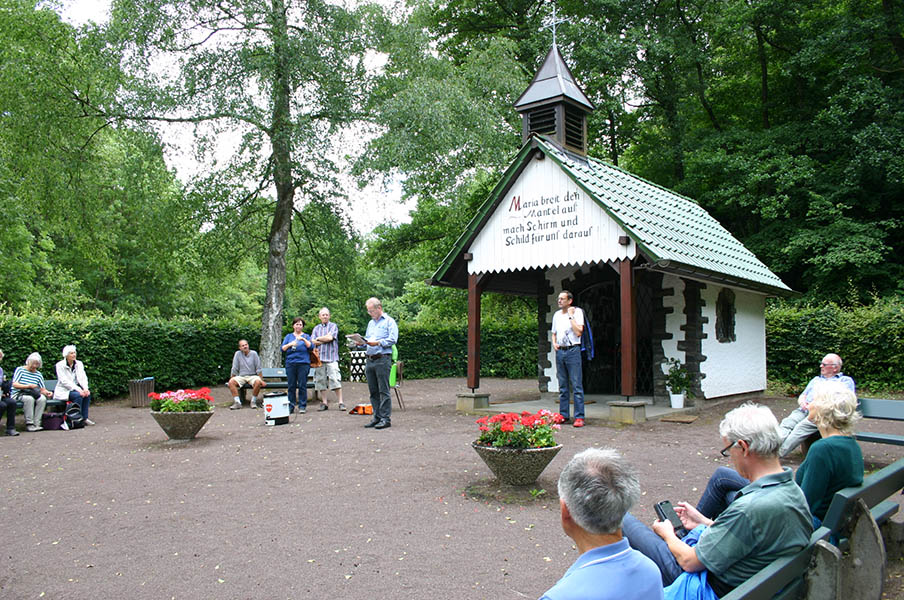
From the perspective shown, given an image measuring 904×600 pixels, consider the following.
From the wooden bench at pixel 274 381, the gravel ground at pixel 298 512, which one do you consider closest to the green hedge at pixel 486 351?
the wooden bench at pixel 274 381

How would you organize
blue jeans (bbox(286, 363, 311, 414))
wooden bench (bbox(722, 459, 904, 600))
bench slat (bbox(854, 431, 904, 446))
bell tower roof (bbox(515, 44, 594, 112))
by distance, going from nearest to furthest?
1. wooden bench (bbox(722, 459, 904, 600))
2. bench slat (bbox(854, 431, 904, 446))
3. blue jeans (bbox(286, 363, 311, 414))
4. bell tower roof (bbox(515, 44, 594, 112))

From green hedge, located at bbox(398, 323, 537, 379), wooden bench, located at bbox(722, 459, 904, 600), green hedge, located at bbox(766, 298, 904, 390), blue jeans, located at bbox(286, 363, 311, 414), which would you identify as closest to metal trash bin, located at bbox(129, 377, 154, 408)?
blue jeans, located at bbox(286, 363, 311, 414)

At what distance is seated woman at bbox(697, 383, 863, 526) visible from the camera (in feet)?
11.4

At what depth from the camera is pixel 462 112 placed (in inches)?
664

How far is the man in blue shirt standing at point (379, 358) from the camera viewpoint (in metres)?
9.64

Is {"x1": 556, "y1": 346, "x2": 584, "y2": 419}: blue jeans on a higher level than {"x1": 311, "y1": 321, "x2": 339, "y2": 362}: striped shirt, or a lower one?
lower

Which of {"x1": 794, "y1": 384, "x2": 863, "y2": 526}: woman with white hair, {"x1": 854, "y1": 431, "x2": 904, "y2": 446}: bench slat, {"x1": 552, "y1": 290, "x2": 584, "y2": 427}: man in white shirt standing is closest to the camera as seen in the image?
{"x1": 794, "y1": 384, "x2": 863, "y2": 526}: woman with white hair

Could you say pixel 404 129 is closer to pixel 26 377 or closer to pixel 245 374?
pixel 245 374

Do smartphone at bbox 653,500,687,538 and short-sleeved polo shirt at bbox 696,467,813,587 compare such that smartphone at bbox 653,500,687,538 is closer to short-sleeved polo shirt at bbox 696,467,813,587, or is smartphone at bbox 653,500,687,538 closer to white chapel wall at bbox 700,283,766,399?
short-sleeved polo shirt at bbox 696,467,813,587

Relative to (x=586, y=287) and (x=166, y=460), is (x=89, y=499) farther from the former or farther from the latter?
(x=586, y=287)

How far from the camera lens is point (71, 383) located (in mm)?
10922

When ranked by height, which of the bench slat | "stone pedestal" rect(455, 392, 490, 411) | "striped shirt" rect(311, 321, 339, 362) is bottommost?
"stone pedestal" rect(455, 392, 490, 411)

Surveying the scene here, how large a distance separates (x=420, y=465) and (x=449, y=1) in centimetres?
2538

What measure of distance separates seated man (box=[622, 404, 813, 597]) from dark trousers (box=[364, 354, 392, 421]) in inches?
279
